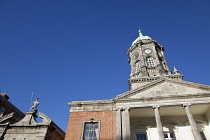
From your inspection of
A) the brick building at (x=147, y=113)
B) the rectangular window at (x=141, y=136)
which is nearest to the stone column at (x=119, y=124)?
the brick building at (x=147, y=113)

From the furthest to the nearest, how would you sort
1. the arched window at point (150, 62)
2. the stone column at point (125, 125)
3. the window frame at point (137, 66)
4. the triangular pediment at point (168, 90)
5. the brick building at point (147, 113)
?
the window frame at point (137, 66)
the arched window at point (150, 62)
the triangular pediment at point (168, 90)
the brick building at point (147, 113)
the stone column at point (125, 125)

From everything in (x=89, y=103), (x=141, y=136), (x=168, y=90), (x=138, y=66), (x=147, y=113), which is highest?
(x=138, y=66)

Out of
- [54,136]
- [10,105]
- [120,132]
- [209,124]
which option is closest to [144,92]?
[120,132]

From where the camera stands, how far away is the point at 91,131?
14344 millimetres

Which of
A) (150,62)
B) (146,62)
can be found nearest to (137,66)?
(146,62)

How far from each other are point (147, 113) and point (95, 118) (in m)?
5.25

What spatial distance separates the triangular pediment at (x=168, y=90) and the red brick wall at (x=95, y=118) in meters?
2.11

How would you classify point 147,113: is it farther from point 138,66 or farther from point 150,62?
point 150,62

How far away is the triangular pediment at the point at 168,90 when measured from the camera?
1508 centimetres

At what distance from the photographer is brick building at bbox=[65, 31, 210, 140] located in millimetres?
13984

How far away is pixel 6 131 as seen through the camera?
45.5 ft

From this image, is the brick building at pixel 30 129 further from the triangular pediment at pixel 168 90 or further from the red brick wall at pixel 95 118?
the triangular pediment at pixel 168 90

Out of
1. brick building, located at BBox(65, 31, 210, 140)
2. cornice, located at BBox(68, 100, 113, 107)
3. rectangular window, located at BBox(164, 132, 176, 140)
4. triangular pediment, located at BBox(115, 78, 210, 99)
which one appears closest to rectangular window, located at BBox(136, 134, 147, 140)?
brick building, located at BBox(65, 31, 210, 140)

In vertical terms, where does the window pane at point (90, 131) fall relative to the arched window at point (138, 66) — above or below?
below
